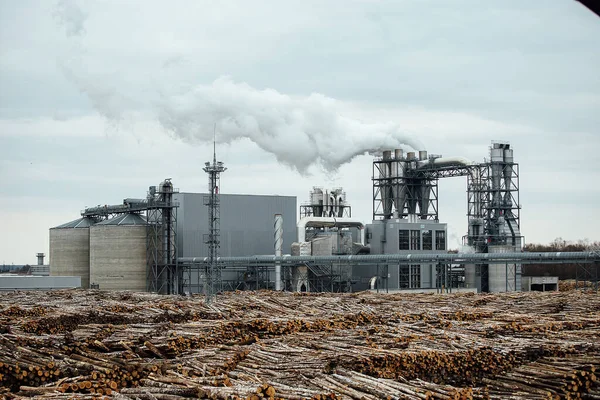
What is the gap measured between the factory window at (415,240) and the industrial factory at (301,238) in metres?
0.08

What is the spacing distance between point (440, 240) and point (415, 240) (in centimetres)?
285

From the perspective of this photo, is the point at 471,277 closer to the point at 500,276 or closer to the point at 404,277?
the point at 500,276

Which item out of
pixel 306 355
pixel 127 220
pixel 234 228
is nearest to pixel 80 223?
pixel 127 220

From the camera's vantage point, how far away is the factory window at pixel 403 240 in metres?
63.9

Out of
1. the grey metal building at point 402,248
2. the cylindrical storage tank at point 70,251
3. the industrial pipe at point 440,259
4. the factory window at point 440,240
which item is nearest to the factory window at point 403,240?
the grey metal building at point 402,248

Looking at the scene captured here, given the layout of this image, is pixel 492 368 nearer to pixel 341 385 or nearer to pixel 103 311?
pixel 341 385

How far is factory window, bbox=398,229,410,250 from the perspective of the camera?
6389cm

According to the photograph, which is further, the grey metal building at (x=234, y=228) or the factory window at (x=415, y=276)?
the grey metal building at (x=234, y=228)

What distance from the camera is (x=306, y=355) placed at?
63.8 ft

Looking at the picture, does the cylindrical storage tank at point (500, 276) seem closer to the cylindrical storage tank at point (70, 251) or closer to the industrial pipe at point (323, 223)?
the industrial pipe at point (323, 223)

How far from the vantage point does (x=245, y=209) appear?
6738cm

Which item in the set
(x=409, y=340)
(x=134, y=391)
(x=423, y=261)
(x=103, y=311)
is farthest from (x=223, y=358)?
(x=423, y=261)

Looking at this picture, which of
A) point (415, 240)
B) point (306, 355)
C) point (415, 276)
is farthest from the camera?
point (415, 240)

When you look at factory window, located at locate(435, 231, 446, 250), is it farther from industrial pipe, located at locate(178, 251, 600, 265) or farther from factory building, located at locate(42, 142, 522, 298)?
industrial pipe, located at locate(178, 251, 600, 265)
